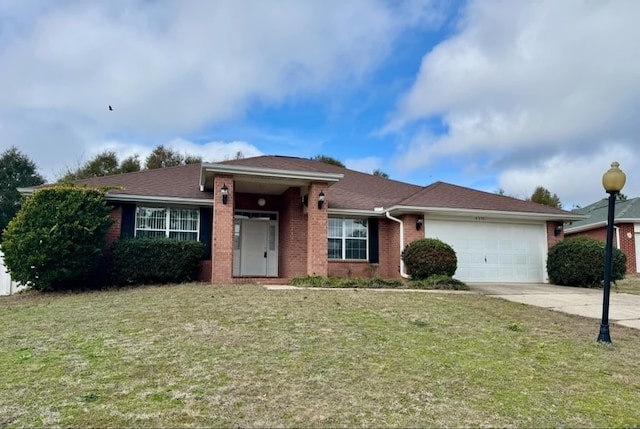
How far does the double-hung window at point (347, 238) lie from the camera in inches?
594

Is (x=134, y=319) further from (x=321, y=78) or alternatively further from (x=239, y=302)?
(x=321, y=78)

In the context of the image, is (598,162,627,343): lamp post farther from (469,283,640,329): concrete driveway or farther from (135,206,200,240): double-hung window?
(135,206,200,240): double-hung window

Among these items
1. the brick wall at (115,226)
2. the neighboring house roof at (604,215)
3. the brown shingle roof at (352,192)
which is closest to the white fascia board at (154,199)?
the brown shingle roof at (352,192)

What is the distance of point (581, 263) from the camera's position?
14.0 metres

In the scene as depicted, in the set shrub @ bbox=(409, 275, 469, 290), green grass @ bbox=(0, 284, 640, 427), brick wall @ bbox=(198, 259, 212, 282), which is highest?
brick wall @ bbox=(198, 259, 212, 282)

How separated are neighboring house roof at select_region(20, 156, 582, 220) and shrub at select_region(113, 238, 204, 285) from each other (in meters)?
1.60

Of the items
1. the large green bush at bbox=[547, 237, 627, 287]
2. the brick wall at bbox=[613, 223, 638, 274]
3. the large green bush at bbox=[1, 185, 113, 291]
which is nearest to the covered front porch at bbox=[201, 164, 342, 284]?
the large green bush at bbox=[1, 185, 113, 291]

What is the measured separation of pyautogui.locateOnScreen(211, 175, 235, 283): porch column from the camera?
12312mm

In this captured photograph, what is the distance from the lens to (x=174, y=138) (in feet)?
103

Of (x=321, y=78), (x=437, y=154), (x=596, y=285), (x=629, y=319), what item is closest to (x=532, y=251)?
(x=596, y=285)

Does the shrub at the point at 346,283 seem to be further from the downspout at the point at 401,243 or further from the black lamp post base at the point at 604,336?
the black lamp post base at the point at 604,336

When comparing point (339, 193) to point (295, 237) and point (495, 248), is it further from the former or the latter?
point (495, 248)

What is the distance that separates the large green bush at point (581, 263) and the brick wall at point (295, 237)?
8510 millimetres

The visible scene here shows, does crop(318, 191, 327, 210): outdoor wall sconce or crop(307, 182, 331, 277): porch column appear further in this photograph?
crop(318, 191, 327, 210): outdoor wall sconce
